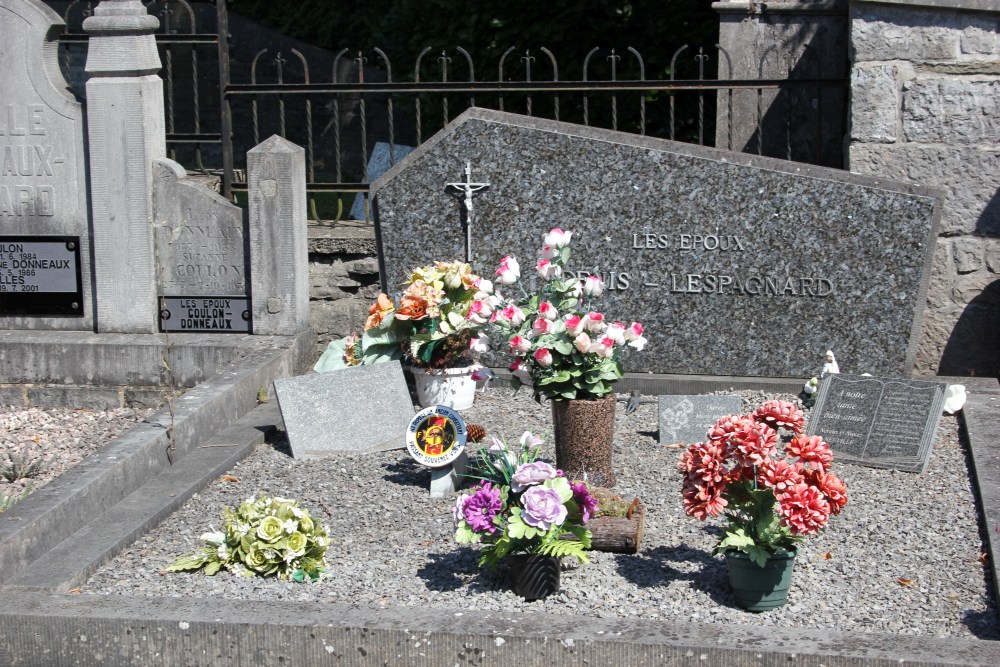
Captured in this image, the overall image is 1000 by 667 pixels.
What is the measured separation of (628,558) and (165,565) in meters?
1.59

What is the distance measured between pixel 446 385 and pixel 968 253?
9.88ft

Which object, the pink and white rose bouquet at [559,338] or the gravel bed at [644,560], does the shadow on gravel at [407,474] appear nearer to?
the gravel bed at [644,560]

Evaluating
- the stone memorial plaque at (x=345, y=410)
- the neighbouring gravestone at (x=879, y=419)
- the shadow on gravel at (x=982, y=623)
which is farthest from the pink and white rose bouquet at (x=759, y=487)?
the stone memorial plaque at (x=345, y=410)

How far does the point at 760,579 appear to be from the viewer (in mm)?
3516

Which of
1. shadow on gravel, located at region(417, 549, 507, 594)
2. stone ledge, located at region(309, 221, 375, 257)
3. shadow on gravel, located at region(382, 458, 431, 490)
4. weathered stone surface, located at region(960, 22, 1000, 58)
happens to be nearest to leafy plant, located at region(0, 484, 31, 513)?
shadow on gravel, located at region(382, 458, 431, 490)

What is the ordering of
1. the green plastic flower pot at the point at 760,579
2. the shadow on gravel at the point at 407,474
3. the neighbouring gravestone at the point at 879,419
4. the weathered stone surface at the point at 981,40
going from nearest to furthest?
1. the green plastic flower pot at the point at 760,579
2. the shadow on gravel at the point at 407,474
3. the neighbouring gravestone at the point at 879,419
4. the weathered stone surface at the point at 981,40

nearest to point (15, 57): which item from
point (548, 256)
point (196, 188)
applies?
point (196, 188)

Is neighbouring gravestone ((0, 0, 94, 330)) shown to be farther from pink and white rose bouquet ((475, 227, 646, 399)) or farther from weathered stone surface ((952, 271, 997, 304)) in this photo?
weathered stone surface ((952, 271, 997, 304))

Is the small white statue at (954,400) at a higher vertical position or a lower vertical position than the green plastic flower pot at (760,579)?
Answer: higher

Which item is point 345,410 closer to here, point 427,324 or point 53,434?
point 427,324

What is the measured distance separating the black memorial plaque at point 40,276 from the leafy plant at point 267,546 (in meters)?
3.17

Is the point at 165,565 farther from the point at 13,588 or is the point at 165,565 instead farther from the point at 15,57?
the point at 15,57

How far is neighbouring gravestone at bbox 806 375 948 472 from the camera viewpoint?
199 inches

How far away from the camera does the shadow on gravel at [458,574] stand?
3779 mm
